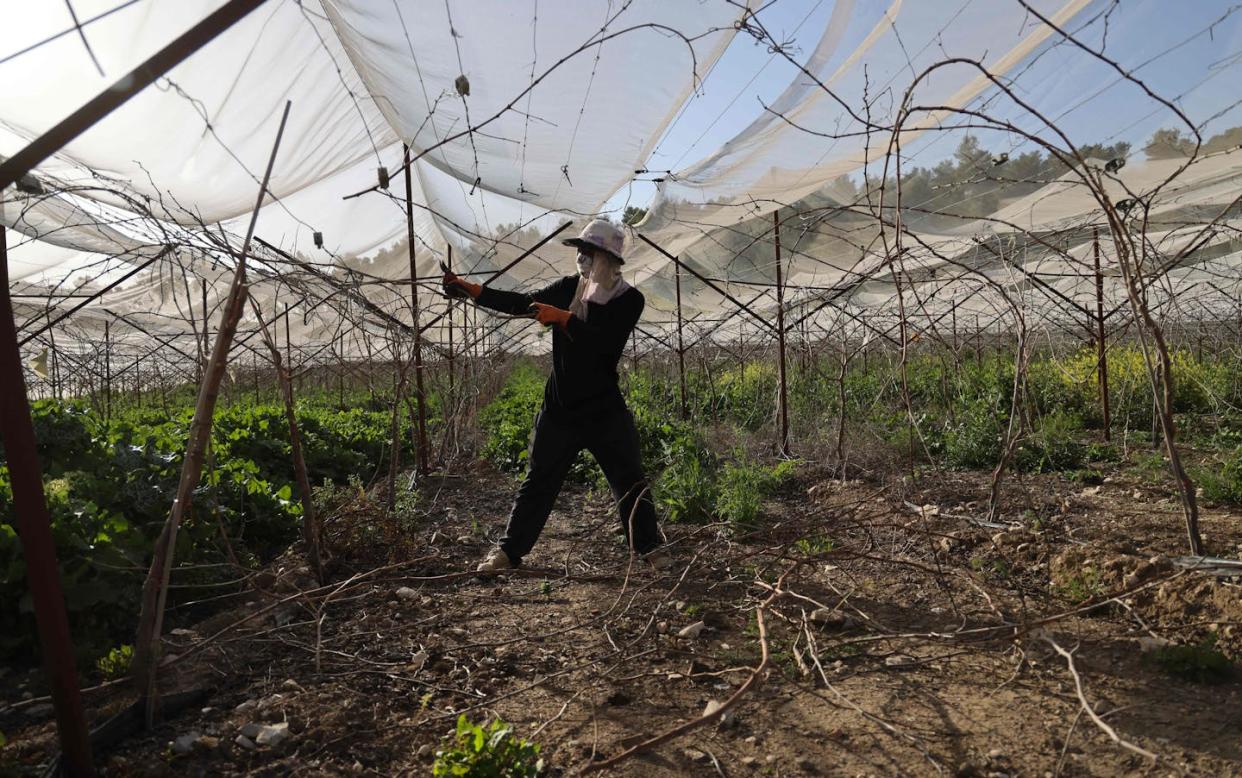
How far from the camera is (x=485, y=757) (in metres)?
1.72

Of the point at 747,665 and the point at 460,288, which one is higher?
the point at 460,288

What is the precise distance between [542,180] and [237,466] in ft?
10.2

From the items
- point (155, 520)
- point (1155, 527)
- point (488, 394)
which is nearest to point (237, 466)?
point (155, 520)

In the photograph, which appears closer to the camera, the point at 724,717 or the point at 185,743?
the point at 185,743

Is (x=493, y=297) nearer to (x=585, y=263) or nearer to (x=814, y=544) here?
(x=585, y=263)

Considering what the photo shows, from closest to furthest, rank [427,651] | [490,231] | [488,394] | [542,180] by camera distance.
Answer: [427,651] → [542,180] → [490,231] → [488,394]

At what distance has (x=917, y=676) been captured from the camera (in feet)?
7.97

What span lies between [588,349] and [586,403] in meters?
0.27

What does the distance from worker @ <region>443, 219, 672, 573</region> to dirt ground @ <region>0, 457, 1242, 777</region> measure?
0.98 ft

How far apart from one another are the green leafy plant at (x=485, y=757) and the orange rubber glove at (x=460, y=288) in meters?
2.04

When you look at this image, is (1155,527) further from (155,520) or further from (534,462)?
(155,520)

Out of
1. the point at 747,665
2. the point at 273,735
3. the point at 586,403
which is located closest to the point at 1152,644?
the point at 747,665

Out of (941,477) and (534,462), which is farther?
(941,477)

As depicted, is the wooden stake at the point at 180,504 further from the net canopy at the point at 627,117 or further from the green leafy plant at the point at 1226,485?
the green leafy plant at the point at 1226,485
